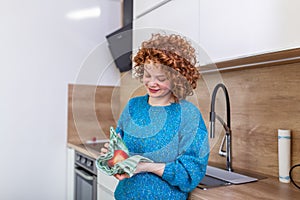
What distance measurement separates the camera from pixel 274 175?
1321 millimetres

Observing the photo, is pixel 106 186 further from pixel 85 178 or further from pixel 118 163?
pixel 118 163

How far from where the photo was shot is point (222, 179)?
4.10 ft

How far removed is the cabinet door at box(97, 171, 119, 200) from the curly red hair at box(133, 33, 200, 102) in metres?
0.80

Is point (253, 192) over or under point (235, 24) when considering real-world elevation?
under

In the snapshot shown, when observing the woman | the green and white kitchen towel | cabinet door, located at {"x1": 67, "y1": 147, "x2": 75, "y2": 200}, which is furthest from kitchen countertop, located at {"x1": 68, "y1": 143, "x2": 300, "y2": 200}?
cabinet door, located at {"x1": 67, "y1": 147, "x2": 75, "y2": 200}

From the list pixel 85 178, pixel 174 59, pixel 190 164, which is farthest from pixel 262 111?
pixel 85 178

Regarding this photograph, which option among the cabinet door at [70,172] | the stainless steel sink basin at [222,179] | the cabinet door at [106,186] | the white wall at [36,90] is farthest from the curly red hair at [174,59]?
the cabinet door at [70,172]

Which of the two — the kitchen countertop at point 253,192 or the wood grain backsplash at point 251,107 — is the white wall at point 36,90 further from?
the kitchen countertop at point 253,192

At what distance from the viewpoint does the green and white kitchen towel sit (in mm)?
777

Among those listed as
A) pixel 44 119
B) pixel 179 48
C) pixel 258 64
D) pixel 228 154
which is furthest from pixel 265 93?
pixel 44 119

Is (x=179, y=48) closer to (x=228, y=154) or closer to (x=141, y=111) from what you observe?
(x=141, y=111)

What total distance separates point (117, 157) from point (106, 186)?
855mm

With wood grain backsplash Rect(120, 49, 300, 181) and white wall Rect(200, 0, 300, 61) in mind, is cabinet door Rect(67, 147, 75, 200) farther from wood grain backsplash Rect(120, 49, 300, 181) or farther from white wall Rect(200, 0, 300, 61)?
white wall Rect(200, 0, 300, 61)

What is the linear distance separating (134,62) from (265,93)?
2.54ft
